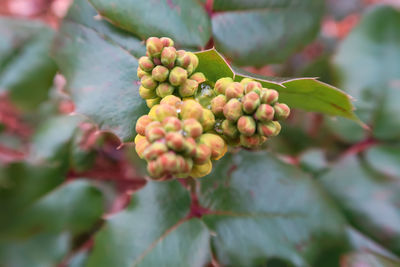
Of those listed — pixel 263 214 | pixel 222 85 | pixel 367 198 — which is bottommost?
pixel 367 198

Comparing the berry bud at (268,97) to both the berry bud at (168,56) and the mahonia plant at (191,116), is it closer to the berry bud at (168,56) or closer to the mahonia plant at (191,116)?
the mahonia plant at (191,116)

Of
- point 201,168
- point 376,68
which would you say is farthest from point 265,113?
point 376,68

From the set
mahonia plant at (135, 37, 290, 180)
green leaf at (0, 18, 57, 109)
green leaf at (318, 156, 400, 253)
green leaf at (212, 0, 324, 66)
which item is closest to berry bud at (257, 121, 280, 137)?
mahonia plant at (135, 37, 290, 180)

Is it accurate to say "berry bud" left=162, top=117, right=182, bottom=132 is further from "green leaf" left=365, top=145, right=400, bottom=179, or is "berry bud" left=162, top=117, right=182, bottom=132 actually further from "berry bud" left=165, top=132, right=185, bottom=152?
"green leaf" left=365, top=145, right=400, bottom=179

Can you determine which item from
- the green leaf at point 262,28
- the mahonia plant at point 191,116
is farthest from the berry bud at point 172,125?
the green leaf at point 262,28

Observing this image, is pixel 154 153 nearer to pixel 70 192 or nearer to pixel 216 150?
pixel 216 150

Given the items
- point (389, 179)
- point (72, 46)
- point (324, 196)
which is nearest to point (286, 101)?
point (324, 196)

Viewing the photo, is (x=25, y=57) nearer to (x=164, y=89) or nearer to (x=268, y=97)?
(x=164, y=89)
